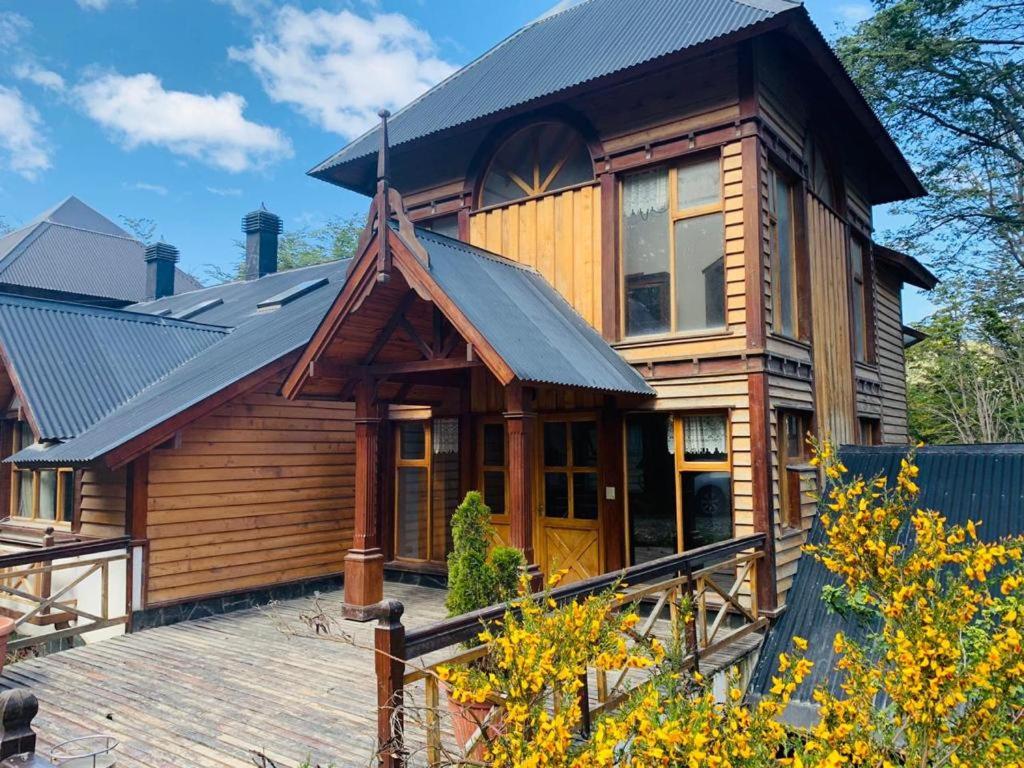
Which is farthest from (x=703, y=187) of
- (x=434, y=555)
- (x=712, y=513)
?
(x=434, y=555)

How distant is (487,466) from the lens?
9.47 metres

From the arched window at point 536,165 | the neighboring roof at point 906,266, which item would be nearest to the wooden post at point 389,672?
the arched window at point 536,165

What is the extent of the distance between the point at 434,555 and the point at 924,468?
6.17m

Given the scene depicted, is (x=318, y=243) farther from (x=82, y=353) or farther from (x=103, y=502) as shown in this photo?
(x=103, y=502)

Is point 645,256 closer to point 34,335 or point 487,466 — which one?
point 487,466

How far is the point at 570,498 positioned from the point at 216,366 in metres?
5.12

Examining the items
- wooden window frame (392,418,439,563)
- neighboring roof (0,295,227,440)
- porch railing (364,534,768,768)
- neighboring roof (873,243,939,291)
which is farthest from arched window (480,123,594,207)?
neighboring roof (873,243,939,291)

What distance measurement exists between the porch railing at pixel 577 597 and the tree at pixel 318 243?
34077mm

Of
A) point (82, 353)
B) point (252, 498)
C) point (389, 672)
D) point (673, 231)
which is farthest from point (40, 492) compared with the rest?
point (673, 231)

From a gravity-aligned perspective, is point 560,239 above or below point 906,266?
below

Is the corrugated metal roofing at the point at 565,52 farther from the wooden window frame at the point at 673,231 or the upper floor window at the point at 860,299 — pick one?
the upper floor window at the point at 860,299

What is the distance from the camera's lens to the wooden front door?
8.45 meters

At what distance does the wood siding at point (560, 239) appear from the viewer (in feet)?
28.7

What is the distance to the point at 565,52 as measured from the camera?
952 cm
